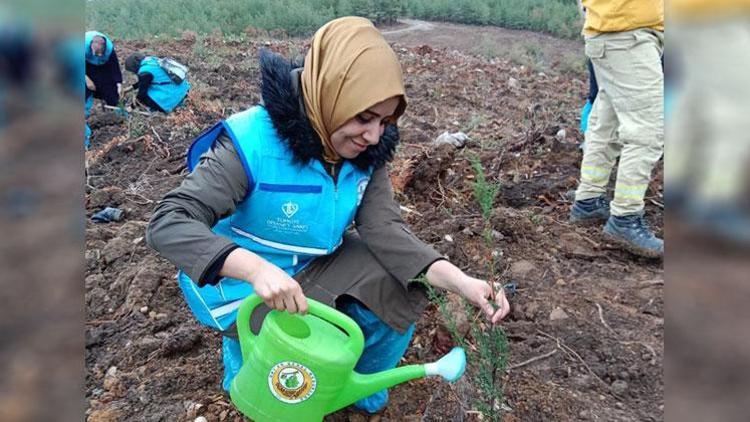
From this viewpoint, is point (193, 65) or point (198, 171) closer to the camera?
point (198, 171)

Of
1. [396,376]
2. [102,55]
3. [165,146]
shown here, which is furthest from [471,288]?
[102,55]

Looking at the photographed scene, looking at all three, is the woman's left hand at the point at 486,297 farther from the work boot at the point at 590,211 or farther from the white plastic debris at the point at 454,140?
the white plastic debris at the point at 454,140

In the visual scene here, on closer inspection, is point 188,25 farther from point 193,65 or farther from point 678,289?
point 678,289

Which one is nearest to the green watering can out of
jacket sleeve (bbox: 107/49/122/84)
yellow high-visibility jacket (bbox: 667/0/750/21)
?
yellow high-visibility jacket (bbox: 667/0/750/21)

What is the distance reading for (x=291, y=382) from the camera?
4.51 ft

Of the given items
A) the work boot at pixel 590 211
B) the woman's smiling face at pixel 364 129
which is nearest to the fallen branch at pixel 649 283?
the work boot at pixel 590 211

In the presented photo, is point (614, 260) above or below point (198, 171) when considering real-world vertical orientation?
below

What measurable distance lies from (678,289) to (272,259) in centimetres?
149

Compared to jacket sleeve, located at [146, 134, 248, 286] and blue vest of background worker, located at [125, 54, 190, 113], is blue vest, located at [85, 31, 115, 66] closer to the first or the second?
blue vest of background worker, located at [125, 54, 190, 113]

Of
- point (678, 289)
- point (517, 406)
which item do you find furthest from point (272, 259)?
point (678, 289)

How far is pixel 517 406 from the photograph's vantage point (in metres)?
1.76

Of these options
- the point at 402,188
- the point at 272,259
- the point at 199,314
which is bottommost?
the point at 402,188

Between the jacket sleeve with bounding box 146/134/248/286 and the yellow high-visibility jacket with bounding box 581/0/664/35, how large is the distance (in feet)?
6.23

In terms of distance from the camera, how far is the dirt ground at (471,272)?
6.02 feet
